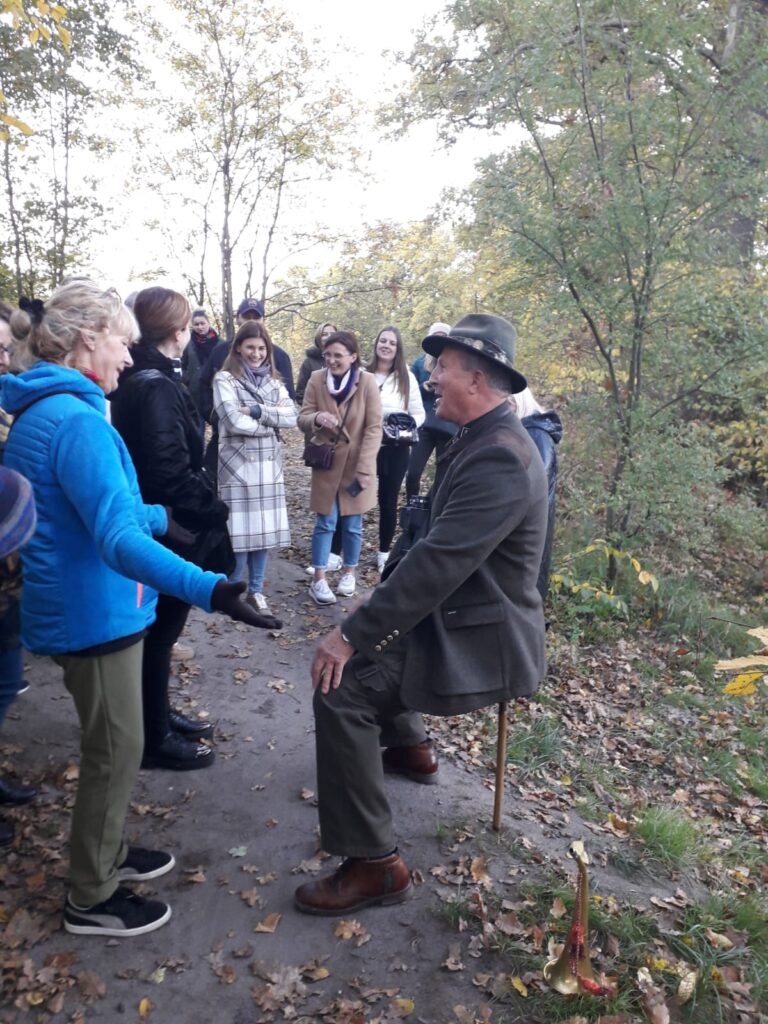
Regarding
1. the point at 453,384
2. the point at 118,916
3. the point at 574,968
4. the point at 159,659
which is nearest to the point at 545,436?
the point at 453,384

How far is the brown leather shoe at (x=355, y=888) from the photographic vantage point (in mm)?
2992

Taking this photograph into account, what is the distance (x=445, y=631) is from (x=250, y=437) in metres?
3.00

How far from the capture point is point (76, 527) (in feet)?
8.21

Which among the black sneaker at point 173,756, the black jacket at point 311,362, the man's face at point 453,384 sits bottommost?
the black sneaker at point 173,756

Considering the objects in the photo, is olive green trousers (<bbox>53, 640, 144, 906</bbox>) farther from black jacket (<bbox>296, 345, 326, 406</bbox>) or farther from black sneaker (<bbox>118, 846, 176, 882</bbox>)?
black jacket (<bbox>296, 345, 326, 406</bbox>)

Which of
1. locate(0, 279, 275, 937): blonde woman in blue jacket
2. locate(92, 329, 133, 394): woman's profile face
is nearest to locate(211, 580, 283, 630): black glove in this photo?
locate(0, 279, 275, 937): blonde woman in blue jacket

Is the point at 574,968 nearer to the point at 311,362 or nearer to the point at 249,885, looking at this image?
the point at 249,885

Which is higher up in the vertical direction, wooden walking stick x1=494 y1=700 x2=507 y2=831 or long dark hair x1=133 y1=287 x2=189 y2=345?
long dark hair x1=133 y1=287 x2=189 y2=345

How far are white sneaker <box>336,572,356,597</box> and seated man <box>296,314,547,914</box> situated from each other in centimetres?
339

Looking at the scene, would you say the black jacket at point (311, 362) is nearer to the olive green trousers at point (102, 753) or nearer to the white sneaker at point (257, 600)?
the white sneaker at point (257, 600)

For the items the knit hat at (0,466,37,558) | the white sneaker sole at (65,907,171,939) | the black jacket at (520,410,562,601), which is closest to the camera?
the knit hat at (0,466,37,558)

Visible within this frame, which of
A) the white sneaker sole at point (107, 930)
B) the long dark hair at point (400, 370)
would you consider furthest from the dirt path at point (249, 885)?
the long dark hair at point (400, 370)

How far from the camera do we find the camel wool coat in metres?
6.09

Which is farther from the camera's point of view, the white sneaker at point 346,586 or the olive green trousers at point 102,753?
the white sneaker at point 346,586
